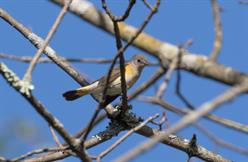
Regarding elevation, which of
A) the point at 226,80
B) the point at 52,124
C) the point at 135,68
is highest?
the point at 135,68

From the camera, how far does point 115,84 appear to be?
523 cm

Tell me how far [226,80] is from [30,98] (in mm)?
1288

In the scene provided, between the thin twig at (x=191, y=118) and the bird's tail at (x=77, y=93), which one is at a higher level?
the bird's tail at (x=77, y=93)

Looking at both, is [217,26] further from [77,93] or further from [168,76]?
[77,93]

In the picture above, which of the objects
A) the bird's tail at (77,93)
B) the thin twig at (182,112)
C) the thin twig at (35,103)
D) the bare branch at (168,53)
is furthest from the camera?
the bird's tail at (77,93)

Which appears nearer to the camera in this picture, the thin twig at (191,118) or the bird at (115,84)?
the thin twig at (191,118)

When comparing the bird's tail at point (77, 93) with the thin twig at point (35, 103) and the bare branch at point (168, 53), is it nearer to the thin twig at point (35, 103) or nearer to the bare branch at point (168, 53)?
the thin twig at point (35, 103)

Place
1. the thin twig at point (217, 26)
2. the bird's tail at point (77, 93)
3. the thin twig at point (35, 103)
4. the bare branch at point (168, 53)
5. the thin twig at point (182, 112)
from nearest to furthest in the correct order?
the bare branch at point (168, 53) < the thin twig at point (182, 112) < the thin twig at point (217, 26) < the thin twig at point (35, 103) < the bird's tail at point (77, 93)

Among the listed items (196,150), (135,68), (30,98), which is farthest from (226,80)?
(135,68)

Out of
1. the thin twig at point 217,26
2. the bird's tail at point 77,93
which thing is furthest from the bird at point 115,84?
the thin twig at point 217,26

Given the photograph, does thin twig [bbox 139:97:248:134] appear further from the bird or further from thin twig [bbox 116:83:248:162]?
the bird

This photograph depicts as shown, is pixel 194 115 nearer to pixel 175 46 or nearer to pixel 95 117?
pixel 175 46

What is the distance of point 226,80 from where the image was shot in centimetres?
190

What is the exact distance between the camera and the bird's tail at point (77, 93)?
579 centimetres
